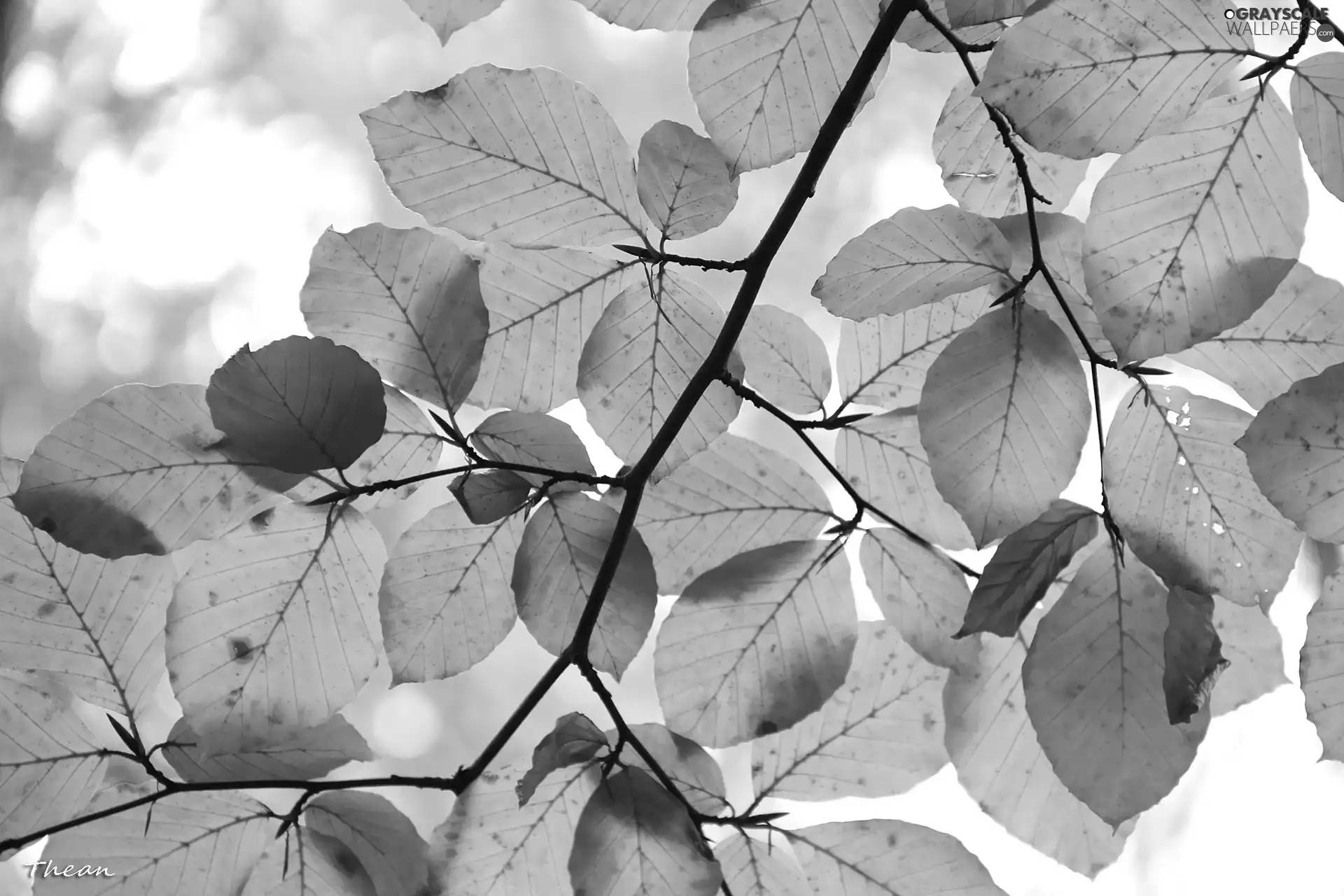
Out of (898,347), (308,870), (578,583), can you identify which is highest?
(898,347)

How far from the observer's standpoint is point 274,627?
28cm

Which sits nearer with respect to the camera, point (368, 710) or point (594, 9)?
point (594, 9)

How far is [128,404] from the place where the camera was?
0.91 ft

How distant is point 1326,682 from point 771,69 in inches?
9.3

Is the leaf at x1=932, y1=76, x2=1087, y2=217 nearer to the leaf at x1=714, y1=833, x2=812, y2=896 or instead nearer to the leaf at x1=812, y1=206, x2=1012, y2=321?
the leaf at x1=812, y1=206, x2=1012, y2=321

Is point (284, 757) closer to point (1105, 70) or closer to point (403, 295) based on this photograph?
point (403, 295)

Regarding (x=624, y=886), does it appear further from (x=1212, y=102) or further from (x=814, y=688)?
(x=1212, y=102)

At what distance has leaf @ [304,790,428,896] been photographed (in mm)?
312

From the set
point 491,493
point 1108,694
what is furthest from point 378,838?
point 1108,694

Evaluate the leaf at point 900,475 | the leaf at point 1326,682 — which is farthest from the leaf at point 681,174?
the leaf at point 1326,682

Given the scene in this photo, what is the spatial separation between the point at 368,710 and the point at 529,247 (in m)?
0.50

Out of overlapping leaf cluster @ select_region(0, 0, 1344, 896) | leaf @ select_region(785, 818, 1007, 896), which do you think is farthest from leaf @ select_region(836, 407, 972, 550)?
leaf @ select_region(785, 818, 1007, 896)

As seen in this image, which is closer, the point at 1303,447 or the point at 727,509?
the point at 1303,447

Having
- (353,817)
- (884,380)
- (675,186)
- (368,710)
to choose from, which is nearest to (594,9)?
(675,186)
